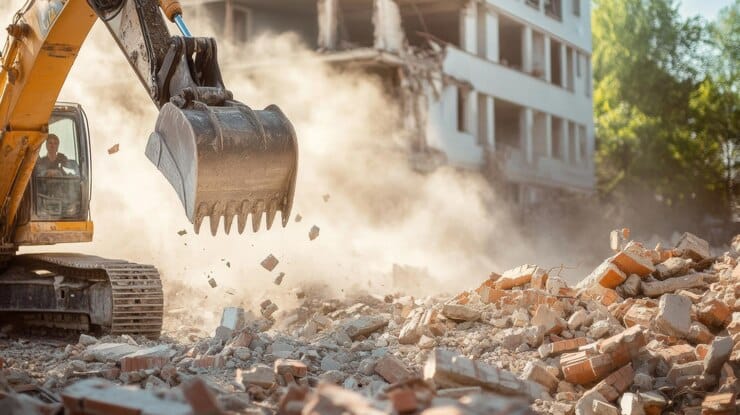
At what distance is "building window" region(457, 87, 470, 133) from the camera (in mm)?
27156

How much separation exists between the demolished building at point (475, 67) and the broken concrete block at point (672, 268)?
13.3 m

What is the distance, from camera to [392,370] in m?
7.09

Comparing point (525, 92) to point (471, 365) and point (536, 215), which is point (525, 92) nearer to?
point (536, 215)

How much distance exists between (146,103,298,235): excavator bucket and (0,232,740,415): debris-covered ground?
3.70 ft

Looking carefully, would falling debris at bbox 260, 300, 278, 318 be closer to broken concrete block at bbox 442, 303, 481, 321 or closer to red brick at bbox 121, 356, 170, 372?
broken concrete block at bbox 442, 303, 481, 321

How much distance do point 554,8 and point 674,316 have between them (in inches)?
1106

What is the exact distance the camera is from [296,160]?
7.13 m

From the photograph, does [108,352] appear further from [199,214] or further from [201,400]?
[201,400]

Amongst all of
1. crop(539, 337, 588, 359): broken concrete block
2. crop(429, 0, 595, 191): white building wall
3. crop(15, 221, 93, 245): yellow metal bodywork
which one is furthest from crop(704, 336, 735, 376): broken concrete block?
crop(429, 0, 595, 191): white building wall

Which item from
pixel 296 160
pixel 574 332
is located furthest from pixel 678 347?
pixel 296 160

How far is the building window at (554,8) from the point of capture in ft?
113

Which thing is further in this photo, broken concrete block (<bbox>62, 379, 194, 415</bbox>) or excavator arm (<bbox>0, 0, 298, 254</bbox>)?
excavator arm (<bbox>0, 0, 298, 254</bbox>)

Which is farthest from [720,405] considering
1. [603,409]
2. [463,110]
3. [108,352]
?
[463,110]

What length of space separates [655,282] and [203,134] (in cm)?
484
